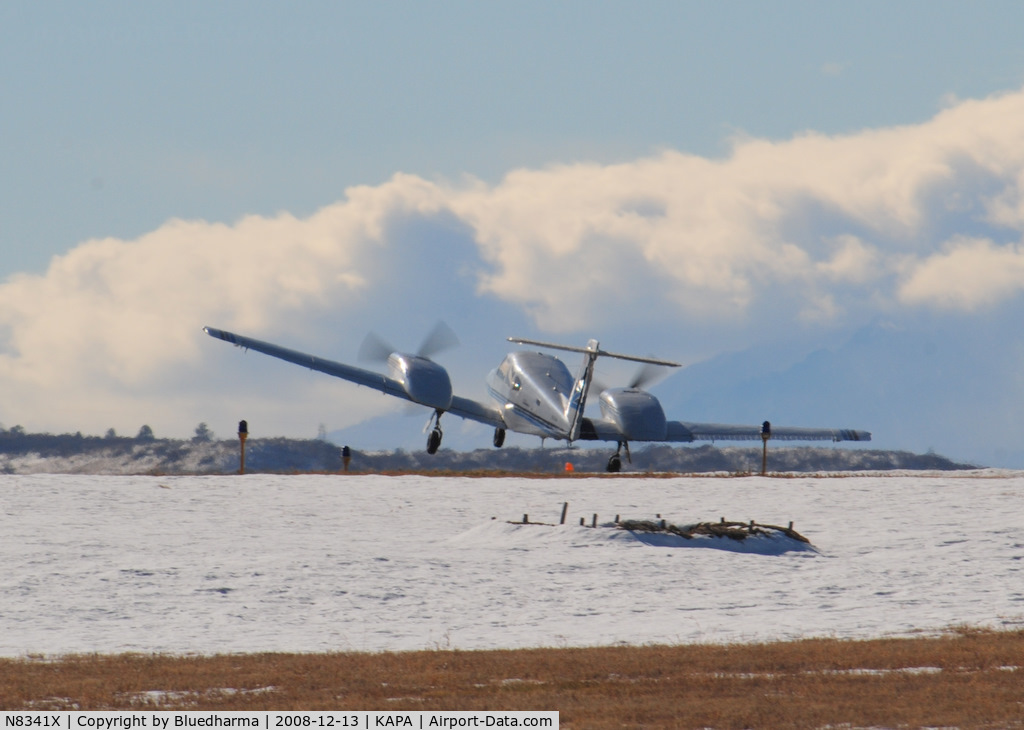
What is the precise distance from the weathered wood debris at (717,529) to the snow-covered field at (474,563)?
19.5 inches

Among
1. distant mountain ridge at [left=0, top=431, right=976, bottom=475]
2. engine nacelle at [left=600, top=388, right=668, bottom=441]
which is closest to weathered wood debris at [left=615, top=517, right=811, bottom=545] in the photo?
engine nacelle at [left=600, top=388, right=668, bottom=441]

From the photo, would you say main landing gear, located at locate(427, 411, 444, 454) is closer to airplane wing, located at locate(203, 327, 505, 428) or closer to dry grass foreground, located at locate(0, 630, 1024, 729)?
airplane wing, located at locate(203, 327, 505, 428)

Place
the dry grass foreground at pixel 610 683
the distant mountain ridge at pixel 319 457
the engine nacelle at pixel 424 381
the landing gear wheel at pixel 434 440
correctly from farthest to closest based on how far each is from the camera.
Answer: the distant mountain ridge at pixel 319 457
the landing gear wheel at pixel 434 440
the engine nacelle at pixel 424 381
the dry grass foreground at pixel 610 683

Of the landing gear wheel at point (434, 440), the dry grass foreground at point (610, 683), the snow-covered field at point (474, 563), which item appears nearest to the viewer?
the dry grass foreground at point (610, 683)

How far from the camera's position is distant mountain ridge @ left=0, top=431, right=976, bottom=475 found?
10225 cm

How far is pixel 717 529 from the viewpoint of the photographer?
3375 centimetres

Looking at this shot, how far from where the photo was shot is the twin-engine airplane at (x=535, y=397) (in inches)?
2051

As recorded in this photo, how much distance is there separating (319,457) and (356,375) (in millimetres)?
63467

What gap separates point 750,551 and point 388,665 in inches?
627

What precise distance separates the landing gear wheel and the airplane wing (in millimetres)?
1472

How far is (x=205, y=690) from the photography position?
16844 millimetres
